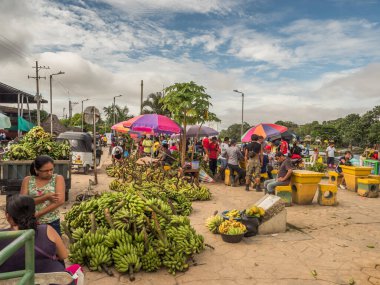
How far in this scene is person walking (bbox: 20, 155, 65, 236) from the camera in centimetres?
383

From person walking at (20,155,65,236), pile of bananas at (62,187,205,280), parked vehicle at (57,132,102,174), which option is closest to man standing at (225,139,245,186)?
pile of bananas at (62,187,205,280)

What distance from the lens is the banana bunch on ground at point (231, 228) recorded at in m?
5.92

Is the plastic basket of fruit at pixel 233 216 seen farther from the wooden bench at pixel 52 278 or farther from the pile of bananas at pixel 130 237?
the wooden bench at pixel 52 278

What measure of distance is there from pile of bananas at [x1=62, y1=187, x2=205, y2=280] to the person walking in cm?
105

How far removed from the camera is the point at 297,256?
5.37m

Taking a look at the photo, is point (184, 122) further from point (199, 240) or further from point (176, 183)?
point (199, 240)

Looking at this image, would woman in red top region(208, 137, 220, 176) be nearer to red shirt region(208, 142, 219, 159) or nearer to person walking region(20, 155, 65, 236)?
red shirt region(208, 142, 219, 159)

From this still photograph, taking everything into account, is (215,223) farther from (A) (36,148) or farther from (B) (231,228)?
(A) (36,148)

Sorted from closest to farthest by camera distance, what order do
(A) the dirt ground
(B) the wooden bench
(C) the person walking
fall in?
(B) the wooden bench < (C) the person walking < (A) the dirt ground

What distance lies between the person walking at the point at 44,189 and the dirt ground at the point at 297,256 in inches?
47.9

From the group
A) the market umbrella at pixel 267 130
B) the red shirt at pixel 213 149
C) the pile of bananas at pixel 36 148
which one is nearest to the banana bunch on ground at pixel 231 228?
the pile of bananas at pixel 36 148

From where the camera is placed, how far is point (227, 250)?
5.60 m

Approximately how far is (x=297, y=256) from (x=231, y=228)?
1224 mm

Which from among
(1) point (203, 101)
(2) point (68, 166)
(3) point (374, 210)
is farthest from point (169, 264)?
(1) point (203, 101)
